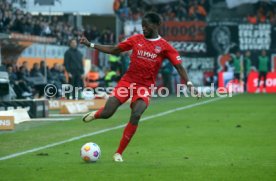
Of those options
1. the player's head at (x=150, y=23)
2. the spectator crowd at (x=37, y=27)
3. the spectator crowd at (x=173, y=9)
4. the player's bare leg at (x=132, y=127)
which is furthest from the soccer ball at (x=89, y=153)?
the spectator crowd at (x=173, y=9)

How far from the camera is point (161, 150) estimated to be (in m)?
15.4

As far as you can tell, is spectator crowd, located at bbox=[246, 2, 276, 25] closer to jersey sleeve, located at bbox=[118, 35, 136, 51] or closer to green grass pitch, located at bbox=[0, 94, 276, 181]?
green grass pitch, located at bbox=[0, 94, 276, 181]

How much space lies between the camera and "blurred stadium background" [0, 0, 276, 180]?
98.9 ft

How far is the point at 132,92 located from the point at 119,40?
103 feet

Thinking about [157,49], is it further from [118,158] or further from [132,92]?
[118,158]

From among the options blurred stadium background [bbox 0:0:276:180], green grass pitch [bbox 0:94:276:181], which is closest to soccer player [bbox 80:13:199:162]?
green grass pitch [bbox 0:94:276:181]

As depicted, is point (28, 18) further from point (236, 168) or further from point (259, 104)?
point (236, 168)

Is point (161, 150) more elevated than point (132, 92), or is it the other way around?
point (132, 92)

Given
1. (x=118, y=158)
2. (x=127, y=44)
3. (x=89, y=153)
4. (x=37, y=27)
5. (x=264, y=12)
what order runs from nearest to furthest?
(x=89, y=153)
(x=118, y=158)
(x=127, y=44)
(x=37, y=27)
(x=264, y=12)

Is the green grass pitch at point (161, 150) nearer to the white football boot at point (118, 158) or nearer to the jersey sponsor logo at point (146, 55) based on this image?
the white football boot at point (118, 158)

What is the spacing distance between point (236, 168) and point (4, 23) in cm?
2078

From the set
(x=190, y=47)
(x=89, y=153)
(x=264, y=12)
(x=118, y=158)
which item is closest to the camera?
(x=89, y=153)

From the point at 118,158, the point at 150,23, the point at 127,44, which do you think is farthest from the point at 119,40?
the point at 118,158

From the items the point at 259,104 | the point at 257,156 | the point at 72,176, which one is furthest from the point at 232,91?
the point at 72,176
